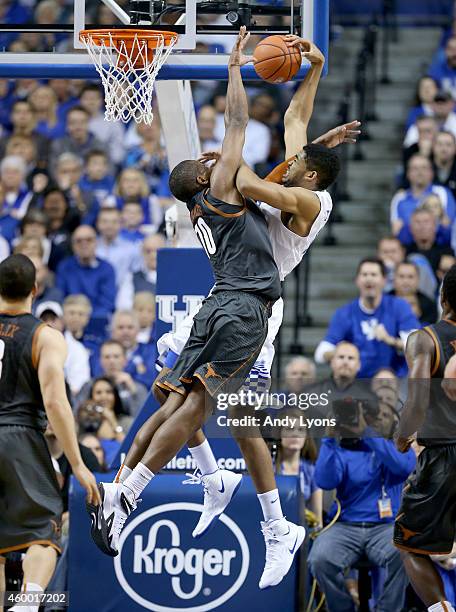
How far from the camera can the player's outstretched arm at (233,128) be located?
7684 millimetres

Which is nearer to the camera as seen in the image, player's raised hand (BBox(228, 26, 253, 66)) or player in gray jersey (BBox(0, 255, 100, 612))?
player's raised hand (BBox(228, 26, 253, 66))

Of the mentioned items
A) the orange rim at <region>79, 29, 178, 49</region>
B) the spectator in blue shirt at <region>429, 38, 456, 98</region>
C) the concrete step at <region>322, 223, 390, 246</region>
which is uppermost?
the spectator in blue shirt at <region>429, 38, 456, 98</region>

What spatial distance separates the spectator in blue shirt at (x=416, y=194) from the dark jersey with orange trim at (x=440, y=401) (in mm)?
5326

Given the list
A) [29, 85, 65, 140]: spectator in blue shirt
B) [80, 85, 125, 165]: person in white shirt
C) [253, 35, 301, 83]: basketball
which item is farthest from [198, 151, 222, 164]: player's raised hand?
[29, 85, 65, 140]: spectator in blue shirt

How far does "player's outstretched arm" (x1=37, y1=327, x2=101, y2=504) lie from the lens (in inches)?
315

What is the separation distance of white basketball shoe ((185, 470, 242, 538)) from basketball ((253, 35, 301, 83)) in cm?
242

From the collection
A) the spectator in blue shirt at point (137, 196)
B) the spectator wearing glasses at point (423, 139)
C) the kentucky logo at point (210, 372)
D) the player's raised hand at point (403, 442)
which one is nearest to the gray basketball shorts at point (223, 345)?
the kentucky logo at point (210, 372)

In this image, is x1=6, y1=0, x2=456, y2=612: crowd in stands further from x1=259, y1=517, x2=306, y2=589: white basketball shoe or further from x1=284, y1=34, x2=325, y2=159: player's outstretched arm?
x1=284, y1=34, x2=325, y2=159: player's outstretched arm

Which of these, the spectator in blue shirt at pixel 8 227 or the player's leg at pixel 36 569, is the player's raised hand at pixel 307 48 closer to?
the player's leg at pixel 36 569

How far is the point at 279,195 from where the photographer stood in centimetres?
773

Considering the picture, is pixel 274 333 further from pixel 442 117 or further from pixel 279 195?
pixel 442 117

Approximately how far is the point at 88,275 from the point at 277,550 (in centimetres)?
617

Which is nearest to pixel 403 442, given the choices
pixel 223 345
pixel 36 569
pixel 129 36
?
pixel 223 345

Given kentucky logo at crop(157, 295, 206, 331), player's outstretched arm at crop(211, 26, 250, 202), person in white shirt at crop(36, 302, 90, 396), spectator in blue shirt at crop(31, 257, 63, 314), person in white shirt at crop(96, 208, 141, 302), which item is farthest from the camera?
person in white shirt at crop(96, 208, 141, 302)
